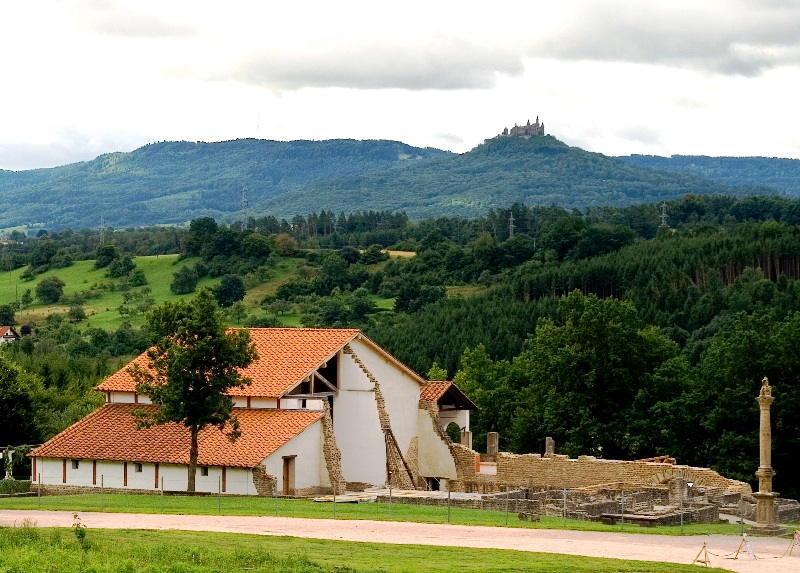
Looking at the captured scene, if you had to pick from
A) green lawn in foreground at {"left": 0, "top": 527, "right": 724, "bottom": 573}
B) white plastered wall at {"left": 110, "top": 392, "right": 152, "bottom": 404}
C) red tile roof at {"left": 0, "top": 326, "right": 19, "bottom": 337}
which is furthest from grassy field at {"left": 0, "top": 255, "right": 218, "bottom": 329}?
green lawn in foreground at {"left": 0, "top": 527, "right": 724, "bottom": 573}

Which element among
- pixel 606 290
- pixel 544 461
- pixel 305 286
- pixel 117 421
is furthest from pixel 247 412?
pixel 305 286

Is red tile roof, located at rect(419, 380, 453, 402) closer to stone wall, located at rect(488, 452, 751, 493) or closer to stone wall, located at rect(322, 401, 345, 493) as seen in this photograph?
stone wall, located at rect(488, 452, 751, 493)

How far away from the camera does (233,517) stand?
43062 mm

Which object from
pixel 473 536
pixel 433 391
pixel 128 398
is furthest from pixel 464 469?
pixel 473 536

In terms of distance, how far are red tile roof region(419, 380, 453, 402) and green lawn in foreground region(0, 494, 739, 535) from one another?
14868 millimetres

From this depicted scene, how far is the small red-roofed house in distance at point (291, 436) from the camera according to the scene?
176 feet

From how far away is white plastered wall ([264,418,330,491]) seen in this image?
5300cm

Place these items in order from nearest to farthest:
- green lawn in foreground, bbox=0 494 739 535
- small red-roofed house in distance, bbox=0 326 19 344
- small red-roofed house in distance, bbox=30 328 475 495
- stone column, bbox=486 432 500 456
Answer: green lawn in foreground, bbox=0 494 739 535 < small red-roofed house in distance, bbox=30 328 475 495 < stone column, bbox=486 432 500 456 < small red-roofed house in distance, bbox=0 326 19 344

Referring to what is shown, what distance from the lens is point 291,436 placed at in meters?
53.3

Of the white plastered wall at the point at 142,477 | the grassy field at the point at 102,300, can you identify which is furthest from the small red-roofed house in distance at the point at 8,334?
the white plastered wall at the point at 142,477

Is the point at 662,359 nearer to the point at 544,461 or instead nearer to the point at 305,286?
the point at 544,461

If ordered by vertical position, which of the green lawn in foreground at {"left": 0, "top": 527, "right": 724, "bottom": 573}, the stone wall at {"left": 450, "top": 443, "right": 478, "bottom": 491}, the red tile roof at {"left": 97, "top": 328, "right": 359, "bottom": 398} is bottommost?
the stone wall at {"left": 450, "top": 443, "right": 478, "bottom": 491}

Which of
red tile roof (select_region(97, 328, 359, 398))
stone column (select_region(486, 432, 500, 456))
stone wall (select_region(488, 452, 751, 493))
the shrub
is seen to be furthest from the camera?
stone column (select_region(486, 432, 500, 456))

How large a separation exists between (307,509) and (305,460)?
306 inches
